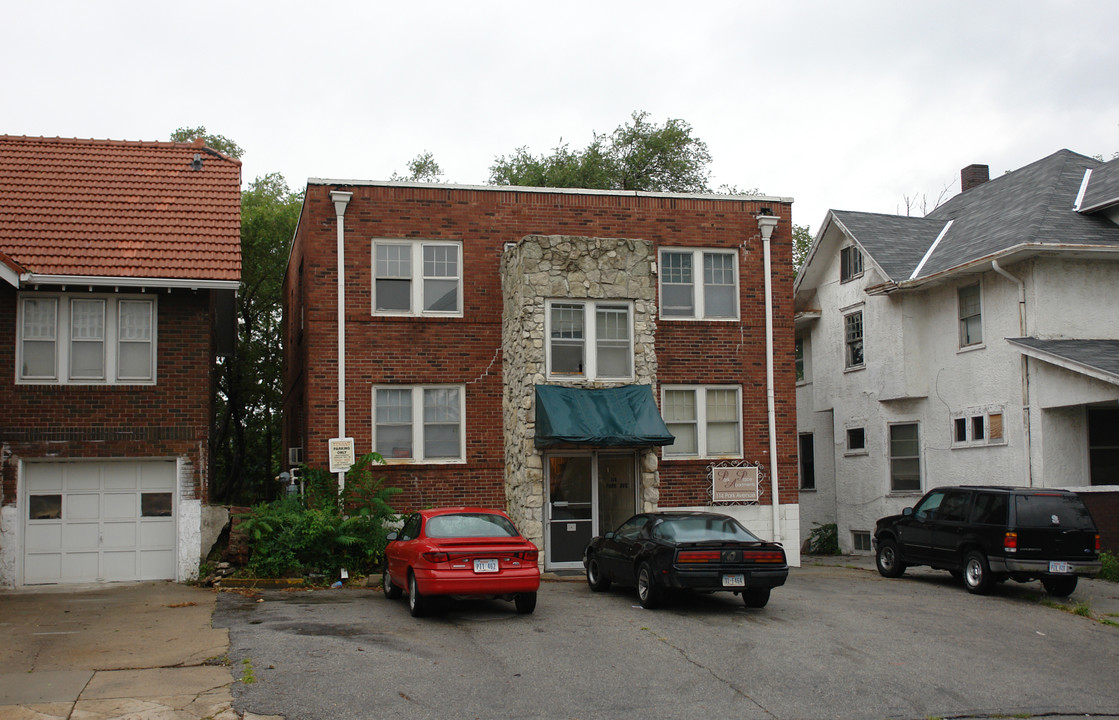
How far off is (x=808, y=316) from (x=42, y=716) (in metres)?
22.9


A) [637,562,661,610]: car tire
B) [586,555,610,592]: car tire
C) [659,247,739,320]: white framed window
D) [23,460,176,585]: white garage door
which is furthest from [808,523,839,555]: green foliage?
[23,460,176,585]: white garage door

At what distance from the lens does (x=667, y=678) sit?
33.4 feet

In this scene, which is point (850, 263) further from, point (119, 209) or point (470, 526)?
point (119, 209)

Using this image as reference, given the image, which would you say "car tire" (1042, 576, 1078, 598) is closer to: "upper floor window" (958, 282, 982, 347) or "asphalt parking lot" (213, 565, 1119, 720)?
"asphalt parking lot" (213, 565, 1119, 720)

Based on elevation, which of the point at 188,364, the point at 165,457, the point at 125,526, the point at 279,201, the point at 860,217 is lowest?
the point at 125,526

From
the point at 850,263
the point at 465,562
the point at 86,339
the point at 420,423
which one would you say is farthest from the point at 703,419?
the point at 86,339

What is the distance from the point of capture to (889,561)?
19.2m

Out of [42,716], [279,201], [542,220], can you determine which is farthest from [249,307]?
[42,716]

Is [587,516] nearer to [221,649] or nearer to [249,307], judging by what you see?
[221,649]

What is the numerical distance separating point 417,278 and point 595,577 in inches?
282

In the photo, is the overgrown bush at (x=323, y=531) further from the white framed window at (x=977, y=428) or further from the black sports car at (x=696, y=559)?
the white framed window at (x=977, y=428)

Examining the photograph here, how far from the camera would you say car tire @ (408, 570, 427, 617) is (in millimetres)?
13336

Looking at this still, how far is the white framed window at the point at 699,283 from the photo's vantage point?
21.2 metres

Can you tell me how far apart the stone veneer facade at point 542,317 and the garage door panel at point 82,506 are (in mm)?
7323
